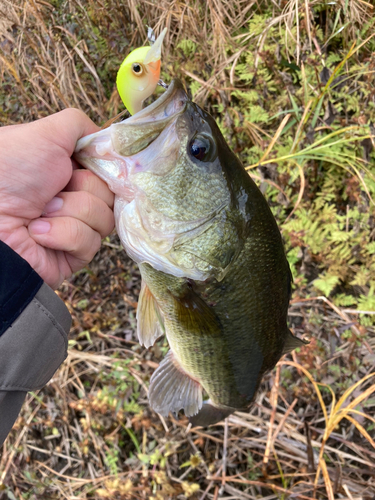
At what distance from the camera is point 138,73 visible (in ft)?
4.13

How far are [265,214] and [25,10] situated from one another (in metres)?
2.98

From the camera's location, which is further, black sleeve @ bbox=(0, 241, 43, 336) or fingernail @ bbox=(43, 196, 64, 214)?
fingernail @ bbox=(43, 196, 64, 214)

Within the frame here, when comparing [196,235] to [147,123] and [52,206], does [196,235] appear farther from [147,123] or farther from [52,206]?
Result: [52,206]

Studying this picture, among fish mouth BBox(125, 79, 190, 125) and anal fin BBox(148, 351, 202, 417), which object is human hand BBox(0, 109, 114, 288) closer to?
fish mouth BBox(125, 79, 190, 125)

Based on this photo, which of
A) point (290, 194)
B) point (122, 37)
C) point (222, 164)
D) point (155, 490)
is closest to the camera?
point (222, 164)

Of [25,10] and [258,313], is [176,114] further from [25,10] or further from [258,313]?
[25,10]

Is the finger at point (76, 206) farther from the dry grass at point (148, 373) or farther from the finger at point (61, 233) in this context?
the dry grass at point (148, 373)

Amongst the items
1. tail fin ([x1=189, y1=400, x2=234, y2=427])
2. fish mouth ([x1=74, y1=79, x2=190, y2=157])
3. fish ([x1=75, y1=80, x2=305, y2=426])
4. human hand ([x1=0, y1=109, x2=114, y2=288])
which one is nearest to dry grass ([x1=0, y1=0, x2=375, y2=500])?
tail fin ([x1=189, y1=400, x2=234, y2=427])

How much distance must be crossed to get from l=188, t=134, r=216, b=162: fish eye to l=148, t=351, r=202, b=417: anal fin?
1.10 metres

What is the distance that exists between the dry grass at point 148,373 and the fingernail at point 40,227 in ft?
5.81

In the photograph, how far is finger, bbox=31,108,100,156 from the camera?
1360mm

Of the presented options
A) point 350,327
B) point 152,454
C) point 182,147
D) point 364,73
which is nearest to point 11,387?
point 182,147

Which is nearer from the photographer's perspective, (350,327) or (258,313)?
(258,313)

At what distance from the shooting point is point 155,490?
2533mm
